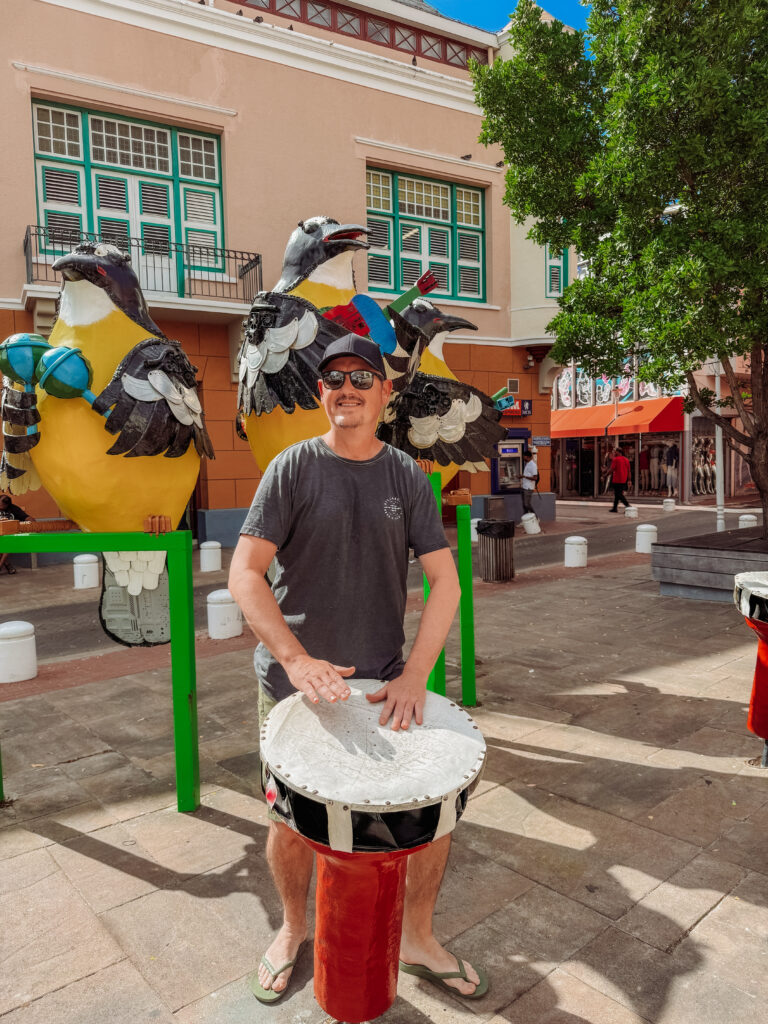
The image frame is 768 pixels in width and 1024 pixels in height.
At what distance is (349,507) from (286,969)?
1566 mm

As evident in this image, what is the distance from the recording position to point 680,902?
8.95 feet

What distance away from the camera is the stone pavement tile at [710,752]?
391cm

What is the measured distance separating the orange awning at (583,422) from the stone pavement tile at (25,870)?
2288cm

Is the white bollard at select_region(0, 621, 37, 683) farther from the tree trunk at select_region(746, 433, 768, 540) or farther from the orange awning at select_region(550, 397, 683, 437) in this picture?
the orange awning at select_region(550, 397, 683, 437)

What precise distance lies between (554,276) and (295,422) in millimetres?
14791

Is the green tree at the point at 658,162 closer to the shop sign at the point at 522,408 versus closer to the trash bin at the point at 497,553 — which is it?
the trash bin at the point at 497,553

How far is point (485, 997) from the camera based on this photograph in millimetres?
2281

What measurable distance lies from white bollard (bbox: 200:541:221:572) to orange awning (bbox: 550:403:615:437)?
1663cm

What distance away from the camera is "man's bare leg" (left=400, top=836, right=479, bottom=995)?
231 cm

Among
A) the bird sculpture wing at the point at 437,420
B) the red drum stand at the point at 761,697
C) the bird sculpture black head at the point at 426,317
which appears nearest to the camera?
the red drum stand at the point at 761,697

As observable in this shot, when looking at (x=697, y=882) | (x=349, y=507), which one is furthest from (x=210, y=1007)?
(x=697, y=882)

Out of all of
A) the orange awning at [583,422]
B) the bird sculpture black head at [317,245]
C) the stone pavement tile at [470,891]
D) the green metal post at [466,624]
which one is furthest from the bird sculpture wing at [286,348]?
the orange awning at [583,422]

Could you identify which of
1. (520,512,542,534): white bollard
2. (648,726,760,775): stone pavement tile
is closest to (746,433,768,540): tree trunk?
(648,726,760,775): stone pavement tile

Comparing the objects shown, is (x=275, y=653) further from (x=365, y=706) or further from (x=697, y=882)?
(x=697, y=882)
